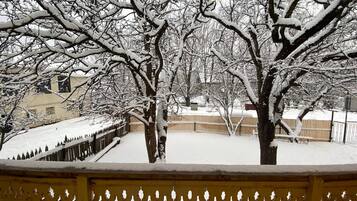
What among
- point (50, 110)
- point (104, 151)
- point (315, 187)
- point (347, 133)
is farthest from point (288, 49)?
point (50, 110)

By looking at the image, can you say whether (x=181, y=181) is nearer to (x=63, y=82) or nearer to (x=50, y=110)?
(x=63, y=82)

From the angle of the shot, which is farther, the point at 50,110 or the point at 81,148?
the point at 50,110

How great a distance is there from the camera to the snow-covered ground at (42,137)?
15733 mm

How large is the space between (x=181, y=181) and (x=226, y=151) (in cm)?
1308

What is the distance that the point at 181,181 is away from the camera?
257 centimetres

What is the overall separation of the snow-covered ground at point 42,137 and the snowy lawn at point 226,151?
6.82 feet

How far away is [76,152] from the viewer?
11.3 meters

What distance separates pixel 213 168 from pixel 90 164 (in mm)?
1156

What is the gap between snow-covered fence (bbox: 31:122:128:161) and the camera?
9320 mm

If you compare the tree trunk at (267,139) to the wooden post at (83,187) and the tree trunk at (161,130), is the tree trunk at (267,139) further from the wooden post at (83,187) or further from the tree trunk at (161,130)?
the wooden post at (83,187)

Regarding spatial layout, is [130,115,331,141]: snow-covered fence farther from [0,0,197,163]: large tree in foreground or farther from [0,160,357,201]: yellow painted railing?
[0,160,357,201]: yellow painted railing

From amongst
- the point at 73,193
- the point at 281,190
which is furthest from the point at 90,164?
the point at 281,190

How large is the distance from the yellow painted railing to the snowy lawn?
1015 centimetres

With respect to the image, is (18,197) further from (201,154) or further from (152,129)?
(201,154)
